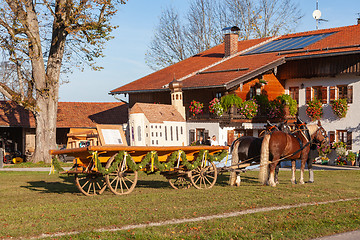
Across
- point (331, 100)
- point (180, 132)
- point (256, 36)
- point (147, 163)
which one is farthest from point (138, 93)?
point (147, 163)

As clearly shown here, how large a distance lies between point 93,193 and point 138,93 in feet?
85.7

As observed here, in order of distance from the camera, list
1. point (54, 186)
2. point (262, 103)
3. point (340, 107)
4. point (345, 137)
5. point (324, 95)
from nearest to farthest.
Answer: point (54, 186) → point (340, 107) → point (345, 137) → point (324, 95) → point (262, 103)

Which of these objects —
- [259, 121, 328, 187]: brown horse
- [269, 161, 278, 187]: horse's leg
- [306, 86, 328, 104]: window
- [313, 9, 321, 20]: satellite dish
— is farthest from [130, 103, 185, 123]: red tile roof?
[313, 9, 321, 20]: satellite dish

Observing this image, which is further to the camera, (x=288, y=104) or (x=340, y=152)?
(x=288, y=104)

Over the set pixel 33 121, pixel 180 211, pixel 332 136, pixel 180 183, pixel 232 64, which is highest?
pixel 232 64

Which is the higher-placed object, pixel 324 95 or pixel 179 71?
pixel 179 71

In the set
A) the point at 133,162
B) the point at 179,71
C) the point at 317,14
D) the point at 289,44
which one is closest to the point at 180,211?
the point at 133,162

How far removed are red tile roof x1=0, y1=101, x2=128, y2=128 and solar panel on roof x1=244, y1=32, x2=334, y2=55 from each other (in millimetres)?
14039

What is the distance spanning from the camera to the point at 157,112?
17859 millimetres

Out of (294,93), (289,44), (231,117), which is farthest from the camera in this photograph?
(289,44)

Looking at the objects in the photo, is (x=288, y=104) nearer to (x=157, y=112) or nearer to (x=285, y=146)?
(x=285, y=146)

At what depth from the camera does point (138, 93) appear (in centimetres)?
4172

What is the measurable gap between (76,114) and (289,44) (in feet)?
61.3

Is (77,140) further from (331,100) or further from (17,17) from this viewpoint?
(331,100)
